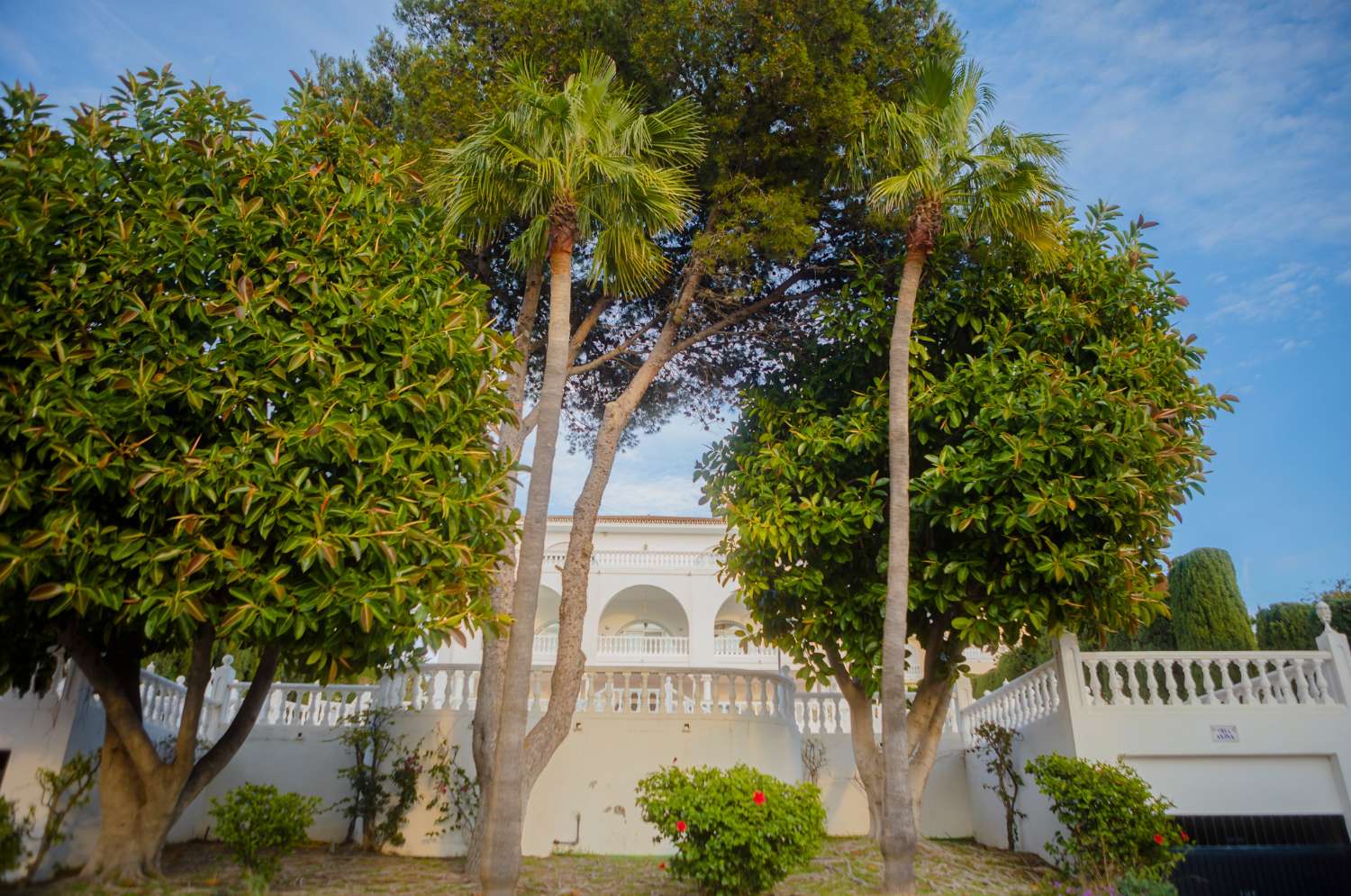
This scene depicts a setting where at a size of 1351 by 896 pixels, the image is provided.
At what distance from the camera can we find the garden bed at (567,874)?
9.27m

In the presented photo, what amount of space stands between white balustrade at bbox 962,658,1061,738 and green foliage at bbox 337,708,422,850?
889cm

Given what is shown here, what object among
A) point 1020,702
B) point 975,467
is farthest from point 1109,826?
point 975,467

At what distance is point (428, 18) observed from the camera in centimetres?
1370

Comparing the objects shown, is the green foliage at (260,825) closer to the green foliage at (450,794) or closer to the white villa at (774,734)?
the white villa at (774,734)

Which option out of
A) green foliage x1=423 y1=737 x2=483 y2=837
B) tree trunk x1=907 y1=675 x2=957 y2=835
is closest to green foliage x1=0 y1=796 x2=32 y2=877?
green foliage x1=423 y1=737 x2=483 y2=837

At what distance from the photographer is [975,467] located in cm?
960

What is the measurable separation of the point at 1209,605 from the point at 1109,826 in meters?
7.85

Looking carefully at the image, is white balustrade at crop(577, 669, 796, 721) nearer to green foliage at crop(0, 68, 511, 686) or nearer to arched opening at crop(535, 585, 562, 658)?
green foliage at crop(0, 68, 511, 686)

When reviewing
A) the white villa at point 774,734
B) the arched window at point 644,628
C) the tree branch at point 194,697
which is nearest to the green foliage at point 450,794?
the white villa at point 774,734

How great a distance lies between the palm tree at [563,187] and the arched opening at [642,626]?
16226 millimetres

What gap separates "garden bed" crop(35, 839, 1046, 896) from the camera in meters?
9.27

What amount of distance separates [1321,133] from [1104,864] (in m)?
12.6

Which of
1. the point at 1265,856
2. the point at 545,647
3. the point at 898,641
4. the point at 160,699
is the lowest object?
the point at 1265,856

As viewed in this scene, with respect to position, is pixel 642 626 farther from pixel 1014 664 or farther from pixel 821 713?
pixel 821 713
